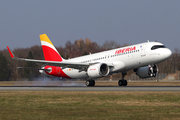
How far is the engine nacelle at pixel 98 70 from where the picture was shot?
35625 millimetres

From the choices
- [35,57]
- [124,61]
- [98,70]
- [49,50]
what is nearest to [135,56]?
[124,61]

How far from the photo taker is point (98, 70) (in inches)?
1400

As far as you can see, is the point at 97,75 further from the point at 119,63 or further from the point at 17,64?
the point at 17,64

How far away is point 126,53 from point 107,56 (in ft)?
11.1

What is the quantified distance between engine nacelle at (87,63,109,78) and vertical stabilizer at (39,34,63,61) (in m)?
10.6

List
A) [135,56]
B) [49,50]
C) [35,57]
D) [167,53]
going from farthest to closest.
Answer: [35,57], [49,50], [135,56], [167,53]

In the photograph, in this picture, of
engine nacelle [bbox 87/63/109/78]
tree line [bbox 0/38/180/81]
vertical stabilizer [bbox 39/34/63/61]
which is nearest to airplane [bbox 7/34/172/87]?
engine nacelle [bbox 87/63/109/78]

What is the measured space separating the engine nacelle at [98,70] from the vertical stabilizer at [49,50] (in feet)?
34.8

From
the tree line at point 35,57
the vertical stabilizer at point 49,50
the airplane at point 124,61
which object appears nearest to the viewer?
the airplane at point 124,61

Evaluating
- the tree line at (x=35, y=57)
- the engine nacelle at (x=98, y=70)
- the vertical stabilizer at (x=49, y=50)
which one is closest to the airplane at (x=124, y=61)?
the engine nacelle at (x=98, y=70)

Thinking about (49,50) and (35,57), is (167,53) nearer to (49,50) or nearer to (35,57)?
(49,50)

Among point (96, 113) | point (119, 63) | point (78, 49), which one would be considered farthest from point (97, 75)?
point (78, 49)

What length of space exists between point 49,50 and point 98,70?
1365 cm

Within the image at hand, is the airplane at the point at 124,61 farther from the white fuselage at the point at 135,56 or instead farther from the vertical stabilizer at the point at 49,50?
the vertical stabilizer at the point at 49,50
